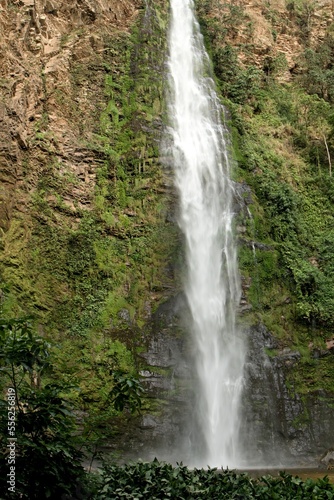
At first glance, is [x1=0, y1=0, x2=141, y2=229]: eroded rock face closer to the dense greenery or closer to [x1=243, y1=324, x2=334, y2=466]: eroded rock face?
[x1=243, y1=324, x2=334, y2=466]: eroded rock face

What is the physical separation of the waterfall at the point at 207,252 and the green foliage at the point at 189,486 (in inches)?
298

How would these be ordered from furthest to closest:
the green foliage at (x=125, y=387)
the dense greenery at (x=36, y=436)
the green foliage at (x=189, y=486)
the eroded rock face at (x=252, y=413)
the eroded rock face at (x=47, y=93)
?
the eroded rock face at (x=47, y=93) < the eroded rock face at (x=252, y=413) < the green foliage at (x=189, y=486) < the green foliage at (x=125, y=387) < the dense greenery at (x=36, y=436)

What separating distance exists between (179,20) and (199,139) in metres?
9.49

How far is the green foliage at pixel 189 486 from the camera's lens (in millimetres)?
4270

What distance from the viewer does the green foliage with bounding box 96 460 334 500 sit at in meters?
4.27

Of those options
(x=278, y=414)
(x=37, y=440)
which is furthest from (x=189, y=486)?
(x=278, y=414)

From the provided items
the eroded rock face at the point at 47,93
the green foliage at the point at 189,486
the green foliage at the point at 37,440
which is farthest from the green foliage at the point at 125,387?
the eroded rock face at the point at 47,93

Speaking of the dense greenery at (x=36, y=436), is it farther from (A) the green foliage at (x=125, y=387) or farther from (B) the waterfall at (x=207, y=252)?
(B) the waterfall at (x=207, y=252)

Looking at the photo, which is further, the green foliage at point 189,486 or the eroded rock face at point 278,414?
the eroded rock face at point 278,414

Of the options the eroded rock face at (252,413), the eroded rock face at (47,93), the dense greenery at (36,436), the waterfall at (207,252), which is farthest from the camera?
the eroded rock face at (47,93)

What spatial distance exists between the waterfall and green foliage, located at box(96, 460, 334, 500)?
756cm

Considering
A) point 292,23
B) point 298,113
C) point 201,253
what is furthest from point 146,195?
point 292,23

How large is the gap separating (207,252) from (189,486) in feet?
37.5

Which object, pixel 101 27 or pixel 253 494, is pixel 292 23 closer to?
pixel 101 27
